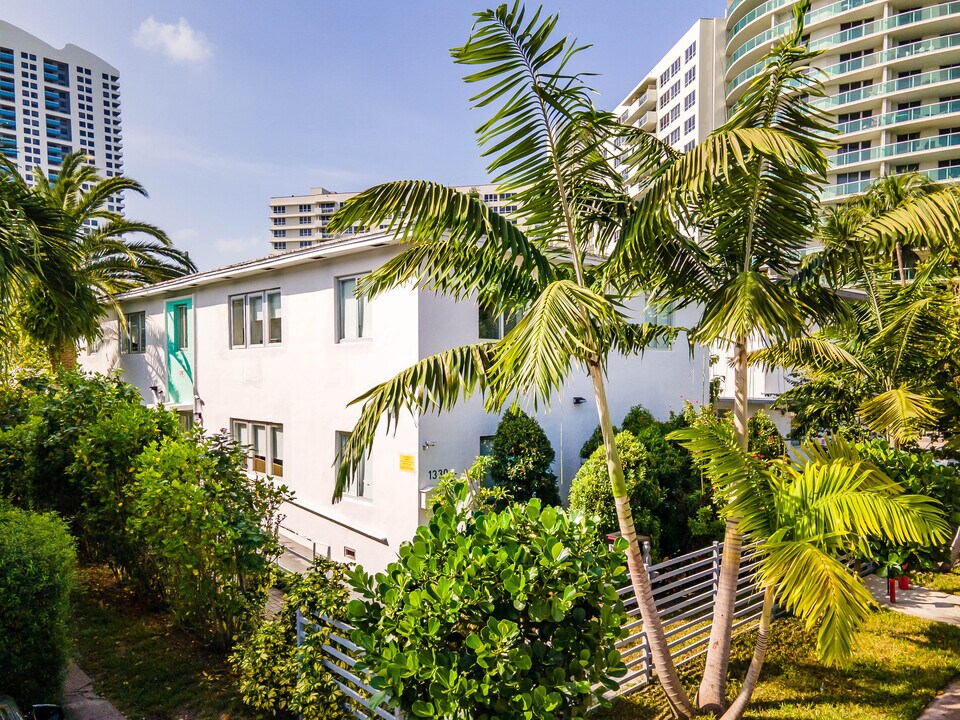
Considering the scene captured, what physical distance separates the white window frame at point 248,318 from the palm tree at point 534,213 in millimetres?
8759

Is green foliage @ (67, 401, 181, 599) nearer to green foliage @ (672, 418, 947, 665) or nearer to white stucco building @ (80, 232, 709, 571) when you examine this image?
white stucco building @ (80, 232, 709, 571)

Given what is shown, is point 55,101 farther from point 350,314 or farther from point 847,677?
point 847,677

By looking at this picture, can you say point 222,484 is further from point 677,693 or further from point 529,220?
point 677,693

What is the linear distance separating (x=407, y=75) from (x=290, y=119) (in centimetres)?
Answer: 629

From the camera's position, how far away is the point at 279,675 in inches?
211

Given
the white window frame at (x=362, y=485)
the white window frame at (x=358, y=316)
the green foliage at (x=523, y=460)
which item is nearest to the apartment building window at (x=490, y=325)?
the green foliage at (x=523, y=460)

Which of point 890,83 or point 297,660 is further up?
point 890,83

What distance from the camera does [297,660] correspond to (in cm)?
528

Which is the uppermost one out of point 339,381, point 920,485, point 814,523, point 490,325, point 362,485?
point 490,325

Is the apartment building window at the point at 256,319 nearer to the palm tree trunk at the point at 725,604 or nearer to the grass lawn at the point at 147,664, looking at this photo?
the grass lawn at the point at 147,664

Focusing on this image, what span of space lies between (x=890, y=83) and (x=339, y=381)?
162ft

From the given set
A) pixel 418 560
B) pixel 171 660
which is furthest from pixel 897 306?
pixel 171 660

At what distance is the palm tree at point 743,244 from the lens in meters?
4.96

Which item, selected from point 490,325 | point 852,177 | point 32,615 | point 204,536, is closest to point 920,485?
point 490,325
